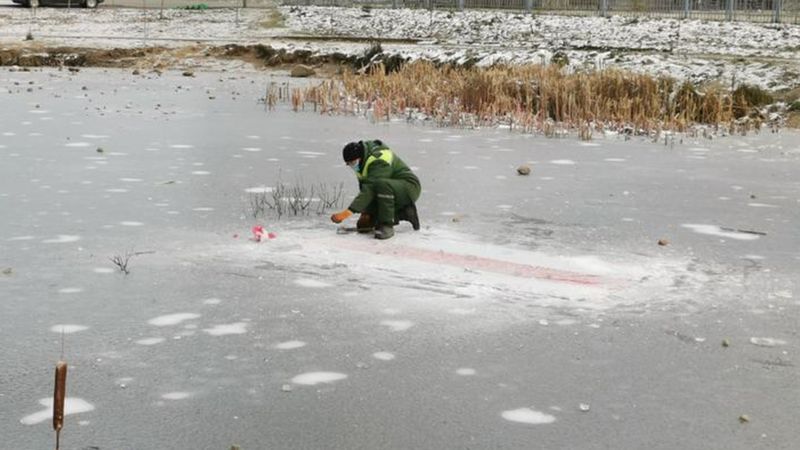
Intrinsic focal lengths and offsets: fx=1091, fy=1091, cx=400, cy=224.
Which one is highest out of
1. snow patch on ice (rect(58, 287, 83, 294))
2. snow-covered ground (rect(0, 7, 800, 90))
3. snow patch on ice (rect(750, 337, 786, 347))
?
snow-covered ground (rect(0, 7, 800, 90))

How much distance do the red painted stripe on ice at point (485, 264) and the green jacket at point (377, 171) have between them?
1.37ft

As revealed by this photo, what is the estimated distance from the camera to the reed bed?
52.2ft

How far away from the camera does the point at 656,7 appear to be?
1302 inches

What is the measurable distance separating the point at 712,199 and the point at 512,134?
17.2 ft

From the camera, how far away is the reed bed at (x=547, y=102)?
52.2ft

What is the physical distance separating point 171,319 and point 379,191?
2.54 m

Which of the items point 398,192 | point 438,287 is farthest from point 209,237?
point 438,287

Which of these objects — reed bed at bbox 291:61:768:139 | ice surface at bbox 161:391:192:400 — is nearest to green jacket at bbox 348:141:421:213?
ice surface at bbox 161:391:192:400

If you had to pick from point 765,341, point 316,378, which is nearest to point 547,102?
point 765,341

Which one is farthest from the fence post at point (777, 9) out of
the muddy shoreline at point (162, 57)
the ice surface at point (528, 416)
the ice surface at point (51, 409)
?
the ice surface at point (51, 409)

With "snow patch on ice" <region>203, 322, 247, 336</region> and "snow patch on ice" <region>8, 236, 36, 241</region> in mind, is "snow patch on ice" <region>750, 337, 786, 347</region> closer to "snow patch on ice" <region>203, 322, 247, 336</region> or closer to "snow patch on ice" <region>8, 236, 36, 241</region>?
"snow patch on ice" <region>203, 322, 247, 336</region>

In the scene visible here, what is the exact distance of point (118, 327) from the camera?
581 centimetres

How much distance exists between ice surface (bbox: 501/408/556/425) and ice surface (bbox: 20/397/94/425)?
1791 mm

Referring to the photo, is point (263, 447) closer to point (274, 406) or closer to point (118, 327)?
point (274, 406)
